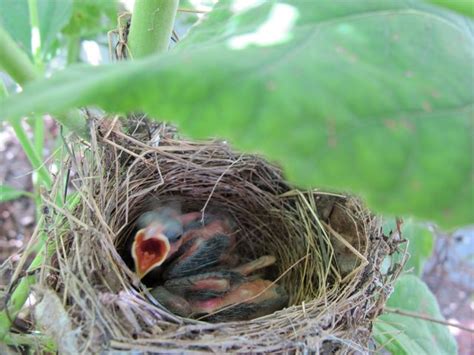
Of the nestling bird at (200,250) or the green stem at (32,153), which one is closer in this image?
the green stem at (32,153)

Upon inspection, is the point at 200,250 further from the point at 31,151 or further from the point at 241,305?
the point at 31,151

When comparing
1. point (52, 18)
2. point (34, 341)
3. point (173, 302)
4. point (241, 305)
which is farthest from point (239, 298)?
point (52, 18)

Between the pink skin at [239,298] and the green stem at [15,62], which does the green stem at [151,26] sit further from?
the pink skin at [239,298]

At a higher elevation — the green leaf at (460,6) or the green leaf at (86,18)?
Result: the green leaf at (460,6)

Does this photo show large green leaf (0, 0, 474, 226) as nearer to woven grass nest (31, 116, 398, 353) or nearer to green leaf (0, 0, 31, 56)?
woven grass nest (31, 116, 398, 353)

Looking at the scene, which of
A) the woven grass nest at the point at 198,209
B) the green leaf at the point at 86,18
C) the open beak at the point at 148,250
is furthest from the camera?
the green leaf at the point at 86,18

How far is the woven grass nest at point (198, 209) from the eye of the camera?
82cm

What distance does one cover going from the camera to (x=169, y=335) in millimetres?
821

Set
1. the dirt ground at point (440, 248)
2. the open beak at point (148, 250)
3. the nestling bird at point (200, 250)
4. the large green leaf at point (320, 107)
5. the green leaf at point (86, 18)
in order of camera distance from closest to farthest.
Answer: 1. the large green leaf at point (320, 107)
2. the open beak at point (148, 250)
3. the nestling bird at point (200, 250)
4. the green leaf at point (86, 18)
5. the dirt ground at point (440, 248)

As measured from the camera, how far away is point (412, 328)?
4.02ft

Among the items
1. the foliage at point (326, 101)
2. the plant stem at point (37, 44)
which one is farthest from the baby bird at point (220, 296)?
the foliage at point (326, 101)

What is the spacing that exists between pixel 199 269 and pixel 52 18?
24.3 inches

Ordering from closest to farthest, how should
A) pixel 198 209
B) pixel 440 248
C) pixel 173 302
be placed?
1. pixel 173 302
2. pixel 198 209
3. pixel 440 248

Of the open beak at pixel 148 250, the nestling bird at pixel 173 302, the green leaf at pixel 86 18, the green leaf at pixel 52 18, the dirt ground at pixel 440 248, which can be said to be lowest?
the dirt ground at pixel 440 248
